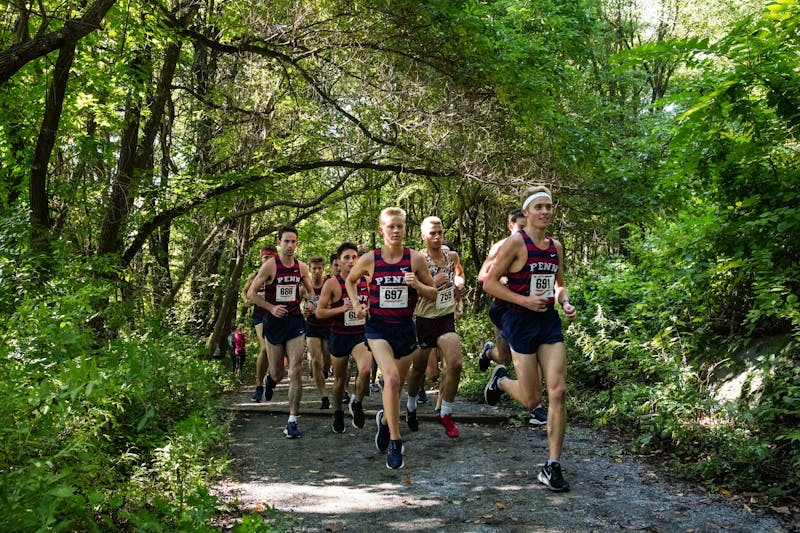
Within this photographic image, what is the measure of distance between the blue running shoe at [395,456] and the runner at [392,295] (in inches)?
1.7

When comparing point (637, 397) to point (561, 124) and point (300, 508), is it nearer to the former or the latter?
point (300, 508)

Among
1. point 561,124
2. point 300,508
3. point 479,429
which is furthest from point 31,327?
point 561,124

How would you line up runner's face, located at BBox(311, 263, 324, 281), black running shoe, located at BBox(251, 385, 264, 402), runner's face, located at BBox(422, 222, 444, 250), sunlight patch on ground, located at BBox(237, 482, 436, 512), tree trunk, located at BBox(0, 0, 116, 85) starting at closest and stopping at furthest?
sunlight patch on ground, located at BBox(237, 482, 436, 512) → tree trunk, located at BBox(0, 0, 116, 85) → runner's face, located at BBox(422, 222, 444, 250) → black running shoe, located at BBox(251, 385, 264, 402) → runner's face, located at BBox(311, 263, 324, 281)

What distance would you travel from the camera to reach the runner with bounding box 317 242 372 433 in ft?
25.3

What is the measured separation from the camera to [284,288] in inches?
330

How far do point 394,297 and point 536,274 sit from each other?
1454 mm

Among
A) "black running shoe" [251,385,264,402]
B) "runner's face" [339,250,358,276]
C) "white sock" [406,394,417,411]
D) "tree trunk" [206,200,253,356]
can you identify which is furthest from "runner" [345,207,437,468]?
"tree trunk" [206,200,253,356]

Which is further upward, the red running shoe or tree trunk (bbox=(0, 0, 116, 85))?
tree trunk (bbox=(0, 0, 116, 85))

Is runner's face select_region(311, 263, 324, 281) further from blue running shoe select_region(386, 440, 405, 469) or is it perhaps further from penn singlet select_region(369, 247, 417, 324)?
blue running shoe select_region(386, 440, 405, 469)

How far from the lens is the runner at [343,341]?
7707 millimetres

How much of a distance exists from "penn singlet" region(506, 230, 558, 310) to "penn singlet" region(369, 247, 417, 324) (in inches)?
44.9

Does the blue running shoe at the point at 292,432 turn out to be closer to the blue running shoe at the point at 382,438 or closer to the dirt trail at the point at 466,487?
the dirt trail at the point at 466,487

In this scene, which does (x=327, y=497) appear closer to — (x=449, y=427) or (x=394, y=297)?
(x=394, y=297)

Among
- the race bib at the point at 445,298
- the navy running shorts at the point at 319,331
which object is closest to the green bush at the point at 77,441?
the race bib at the point at 445,298
